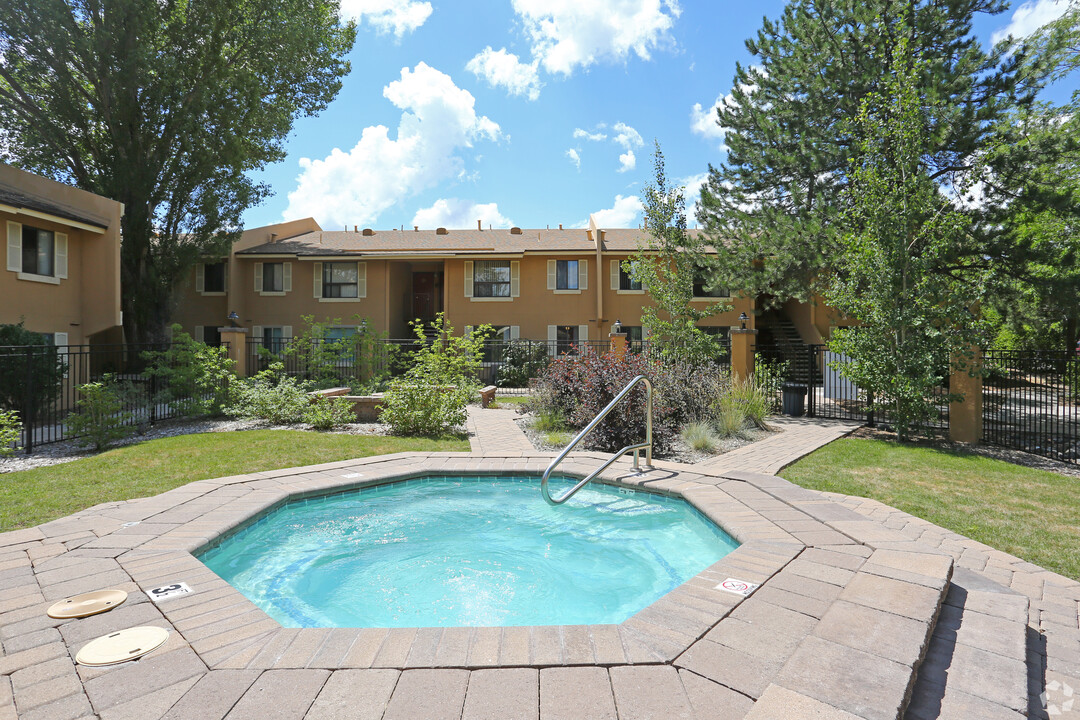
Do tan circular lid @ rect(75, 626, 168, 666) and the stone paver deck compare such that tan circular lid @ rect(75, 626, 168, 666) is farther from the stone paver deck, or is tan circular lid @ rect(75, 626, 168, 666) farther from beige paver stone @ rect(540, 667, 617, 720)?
beige paver stone @ rect(540, 667, 617, 720)

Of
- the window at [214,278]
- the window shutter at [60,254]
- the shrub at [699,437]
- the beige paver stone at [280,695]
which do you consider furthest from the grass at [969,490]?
the window at [214,278]

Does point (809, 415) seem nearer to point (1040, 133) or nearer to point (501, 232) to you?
point (1040, 133)

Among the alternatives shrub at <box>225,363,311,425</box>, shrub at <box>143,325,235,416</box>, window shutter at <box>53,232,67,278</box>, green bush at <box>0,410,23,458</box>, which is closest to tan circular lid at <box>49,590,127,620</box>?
green bush at <box>0,410,23,458</box>

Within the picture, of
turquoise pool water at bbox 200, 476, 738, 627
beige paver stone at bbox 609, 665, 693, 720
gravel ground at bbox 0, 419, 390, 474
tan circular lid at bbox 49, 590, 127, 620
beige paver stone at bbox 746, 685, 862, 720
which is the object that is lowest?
turquoise pool water at bbox 200, 476, 738, 627

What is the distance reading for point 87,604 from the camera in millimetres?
2830

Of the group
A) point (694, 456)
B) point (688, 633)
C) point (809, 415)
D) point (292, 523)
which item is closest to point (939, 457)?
point (694, 456)

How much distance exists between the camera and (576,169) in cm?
1720

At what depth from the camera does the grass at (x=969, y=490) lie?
4.31 meters

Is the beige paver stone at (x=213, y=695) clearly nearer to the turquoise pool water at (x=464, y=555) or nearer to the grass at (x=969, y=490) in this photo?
the turquoise pool water at (x=464, y=555)

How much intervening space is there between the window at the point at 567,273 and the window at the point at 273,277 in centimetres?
1104

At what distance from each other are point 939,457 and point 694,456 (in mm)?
3494

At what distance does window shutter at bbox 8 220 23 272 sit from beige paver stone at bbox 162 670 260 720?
14.7 metres

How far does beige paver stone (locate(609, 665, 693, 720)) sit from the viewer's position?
2008 mm

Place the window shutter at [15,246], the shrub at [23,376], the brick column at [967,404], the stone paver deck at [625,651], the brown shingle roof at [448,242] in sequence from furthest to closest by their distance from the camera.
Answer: the brown shingle roof at [448,242], the window shutter at [15,246], the shrub at [23,376], the brick column at [967,404], the stone paver deck at [625,651]
